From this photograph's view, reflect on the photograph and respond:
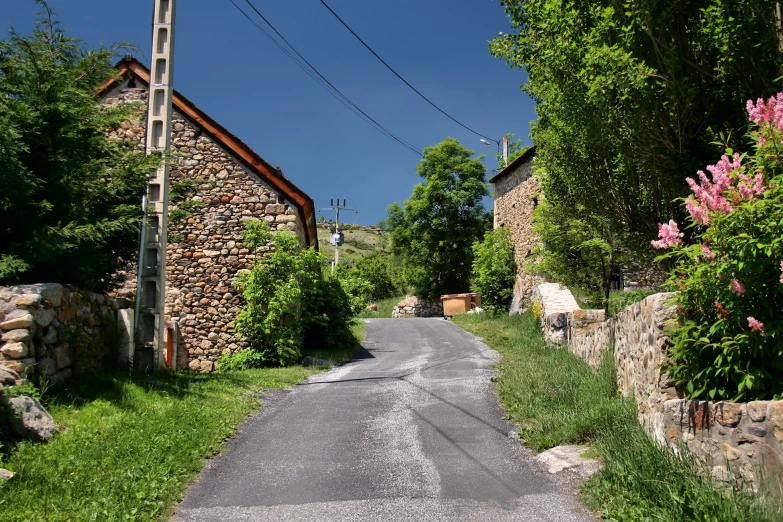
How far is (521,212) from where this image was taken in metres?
26.9

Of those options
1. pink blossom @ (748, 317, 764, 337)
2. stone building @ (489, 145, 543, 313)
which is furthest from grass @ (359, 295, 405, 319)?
pink blossom @ (748, 317, 764, 337)

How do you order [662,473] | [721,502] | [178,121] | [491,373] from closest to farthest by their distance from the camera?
[721,502]
[662,473]
[491,373]
[178,121]

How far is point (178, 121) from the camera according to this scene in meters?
15.1

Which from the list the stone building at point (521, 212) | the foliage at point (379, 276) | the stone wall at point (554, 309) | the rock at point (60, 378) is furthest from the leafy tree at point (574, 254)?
the foliage at point (379, 276)

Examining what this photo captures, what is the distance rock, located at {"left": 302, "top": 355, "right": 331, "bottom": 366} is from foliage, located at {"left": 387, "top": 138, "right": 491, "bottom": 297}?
2483cm

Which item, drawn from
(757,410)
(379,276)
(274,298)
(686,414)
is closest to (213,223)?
(274,298)

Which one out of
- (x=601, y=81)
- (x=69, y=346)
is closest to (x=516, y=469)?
(x=601, y=81)

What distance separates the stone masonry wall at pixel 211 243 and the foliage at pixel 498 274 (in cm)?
1479

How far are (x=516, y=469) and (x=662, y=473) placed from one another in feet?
5.03

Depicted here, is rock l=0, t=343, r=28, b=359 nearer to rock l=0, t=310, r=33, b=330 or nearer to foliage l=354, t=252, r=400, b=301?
rock l=0, t=310, r=33, b=330

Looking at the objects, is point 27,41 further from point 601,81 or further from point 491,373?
point 491,373

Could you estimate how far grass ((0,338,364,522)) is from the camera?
16.0ft

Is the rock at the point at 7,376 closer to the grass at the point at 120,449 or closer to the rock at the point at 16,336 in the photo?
the rock at the point at 16,336

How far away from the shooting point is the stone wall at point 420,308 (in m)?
39.1
